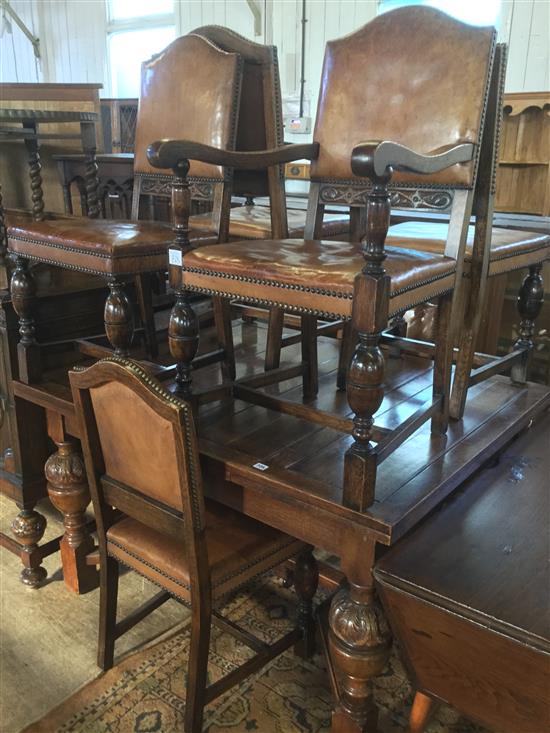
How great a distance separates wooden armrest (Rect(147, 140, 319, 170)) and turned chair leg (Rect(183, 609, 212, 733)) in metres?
0.95

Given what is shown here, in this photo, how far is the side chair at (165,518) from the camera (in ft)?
A: 4.06

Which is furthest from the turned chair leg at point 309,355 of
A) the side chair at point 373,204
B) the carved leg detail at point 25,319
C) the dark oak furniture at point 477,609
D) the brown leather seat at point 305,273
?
the carved leg detail at point 25,319

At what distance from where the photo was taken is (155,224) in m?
1.87

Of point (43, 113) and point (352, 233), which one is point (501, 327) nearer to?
point (352, 233)

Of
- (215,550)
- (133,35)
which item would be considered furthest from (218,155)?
(133,35)

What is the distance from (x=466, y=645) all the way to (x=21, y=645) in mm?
1249

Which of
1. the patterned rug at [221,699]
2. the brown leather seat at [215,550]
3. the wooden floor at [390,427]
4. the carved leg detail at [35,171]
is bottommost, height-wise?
the patterned rug at [221,699]

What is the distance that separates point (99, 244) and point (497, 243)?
40.1 inches

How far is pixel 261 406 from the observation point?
5.67 feet

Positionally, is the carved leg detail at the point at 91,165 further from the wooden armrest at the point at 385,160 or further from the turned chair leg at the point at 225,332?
the wooden armrest at the point at 385,160

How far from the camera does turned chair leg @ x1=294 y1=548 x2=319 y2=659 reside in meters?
1.67

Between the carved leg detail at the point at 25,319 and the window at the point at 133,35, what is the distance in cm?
460

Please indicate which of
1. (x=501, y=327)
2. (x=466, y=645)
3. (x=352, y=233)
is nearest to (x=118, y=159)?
(x=352, y=233)

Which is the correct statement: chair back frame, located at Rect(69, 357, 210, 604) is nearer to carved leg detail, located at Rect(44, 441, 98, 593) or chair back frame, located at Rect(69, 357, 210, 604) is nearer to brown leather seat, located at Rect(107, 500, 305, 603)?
brown leather seat, located at Rect(107, 500, 305, 603)
